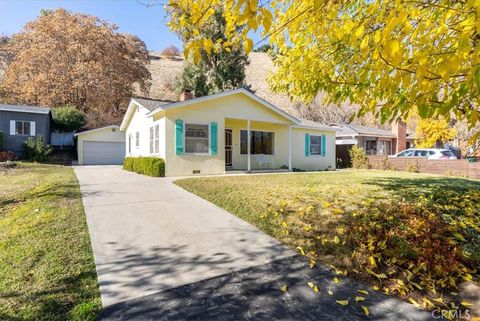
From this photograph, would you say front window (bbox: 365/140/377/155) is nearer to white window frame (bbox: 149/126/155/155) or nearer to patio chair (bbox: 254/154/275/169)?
patio chair (bbox: 254/154/275/169)

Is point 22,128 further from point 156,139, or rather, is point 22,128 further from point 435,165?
point 435,165

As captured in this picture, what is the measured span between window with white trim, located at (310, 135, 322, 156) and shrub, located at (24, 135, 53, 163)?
19.8 metres

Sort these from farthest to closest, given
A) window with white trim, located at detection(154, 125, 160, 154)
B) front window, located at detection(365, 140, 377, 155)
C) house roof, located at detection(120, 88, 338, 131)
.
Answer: front window, located at detection(365, 140, 377, 155) → window with white trim, located at detection(154, 125, 160, 154) → house roof, located at detection(120, 88, 338, 131)

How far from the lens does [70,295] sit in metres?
2.88

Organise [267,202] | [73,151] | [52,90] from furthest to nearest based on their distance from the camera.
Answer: [52,90] < [73,151] < [267,202]

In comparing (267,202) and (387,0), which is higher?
(387,0)

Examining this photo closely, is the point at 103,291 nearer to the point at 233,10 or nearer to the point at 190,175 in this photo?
the point at 233,10

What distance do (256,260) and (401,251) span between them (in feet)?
6.80

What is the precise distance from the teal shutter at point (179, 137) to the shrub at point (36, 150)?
1475 centimetres

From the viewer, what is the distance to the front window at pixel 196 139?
42.7 ft

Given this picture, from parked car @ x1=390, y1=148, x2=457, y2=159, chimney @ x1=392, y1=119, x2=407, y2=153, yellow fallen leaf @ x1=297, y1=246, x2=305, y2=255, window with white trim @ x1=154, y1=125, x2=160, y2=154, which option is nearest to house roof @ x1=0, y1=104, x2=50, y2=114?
window with white trim @ x1=154, y1=125, x2=160, y2=154

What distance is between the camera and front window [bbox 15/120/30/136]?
2215 centimetres

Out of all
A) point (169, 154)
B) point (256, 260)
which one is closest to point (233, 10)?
point (256, 260)

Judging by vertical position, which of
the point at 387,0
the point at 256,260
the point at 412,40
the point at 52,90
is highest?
the point at 52,90
